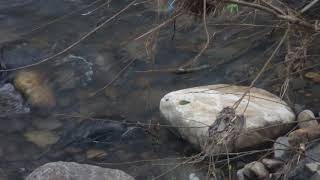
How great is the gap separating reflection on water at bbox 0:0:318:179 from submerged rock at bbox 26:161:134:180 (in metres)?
0.15

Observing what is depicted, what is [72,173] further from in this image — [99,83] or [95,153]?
[99,83]

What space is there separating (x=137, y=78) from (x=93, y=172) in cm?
204

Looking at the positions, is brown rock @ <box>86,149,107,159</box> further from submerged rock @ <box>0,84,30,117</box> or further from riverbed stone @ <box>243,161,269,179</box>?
riverbed stone @ <box>243,161,269,179</box>

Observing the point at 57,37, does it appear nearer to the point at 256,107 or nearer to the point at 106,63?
the point at 106,63

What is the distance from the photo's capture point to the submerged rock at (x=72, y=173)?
4.31 metres

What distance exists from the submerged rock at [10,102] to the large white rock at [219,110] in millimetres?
1628

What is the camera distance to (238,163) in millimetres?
4801

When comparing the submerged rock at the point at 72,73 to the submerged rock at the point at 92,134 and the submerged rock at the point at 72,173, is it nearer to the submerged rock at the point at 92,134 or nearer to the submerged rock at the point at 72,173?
the submerged rock at the point at 92,134

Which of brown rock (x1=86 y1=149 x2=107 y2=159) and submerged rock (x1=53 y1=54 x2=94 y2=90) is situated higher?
submerged rock (x1=53 y1=54 x2=94 y2=90)

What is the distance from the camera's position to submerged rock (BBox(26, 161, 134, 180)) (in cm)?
431

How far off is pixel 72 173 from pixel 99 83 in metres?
2.12

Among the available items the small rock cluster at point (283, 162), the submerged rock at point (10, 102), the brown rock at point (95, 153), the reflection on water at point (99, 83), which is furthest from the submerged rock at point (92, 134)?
the small rock cluster at point (283, 162)

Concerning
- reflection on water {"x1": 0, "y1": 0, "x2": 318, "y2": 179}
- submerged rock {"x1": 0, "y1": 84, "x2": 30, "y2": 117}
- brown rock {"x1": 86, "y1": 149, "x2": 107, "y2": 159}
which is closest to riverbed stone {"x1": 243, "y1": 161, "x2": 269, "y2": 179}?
reflection on water {"x1": 0, "y1": 0, "x2": 318, "y2": 179}

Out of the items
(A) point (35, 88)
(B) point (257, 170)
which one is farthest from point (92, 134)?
(B) point (257, 170)
